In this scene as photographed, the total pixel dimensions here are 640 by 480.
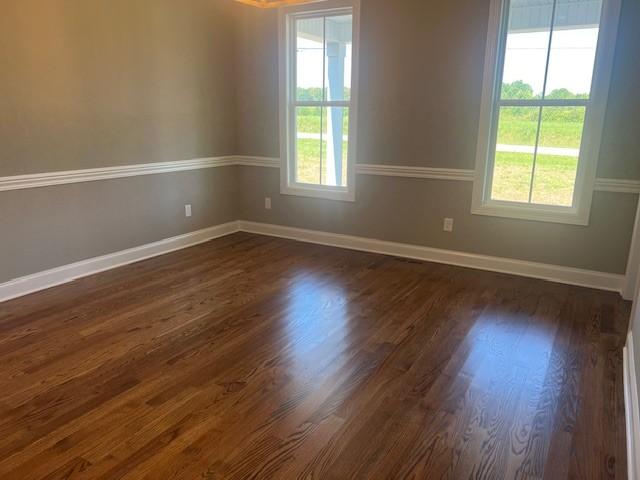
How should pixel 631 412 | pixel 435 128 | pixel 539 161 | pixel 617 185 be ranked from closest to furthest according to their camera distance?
pixel 631 412
pixel 617 185
pixel 539 161
pixel 435 128

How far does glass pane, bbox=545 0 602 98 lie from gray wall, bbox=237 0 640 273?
0.19 m

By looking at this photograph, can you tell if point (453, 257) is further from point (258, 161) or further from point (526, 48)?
point (258, 161)

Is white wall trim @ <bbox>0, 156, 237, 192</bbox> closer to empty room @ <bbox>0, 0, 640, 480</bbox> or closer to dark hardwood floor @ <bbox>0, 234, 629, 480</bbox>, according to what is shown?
empty room @ <bbox>0, 0, 640, 480</bbox>

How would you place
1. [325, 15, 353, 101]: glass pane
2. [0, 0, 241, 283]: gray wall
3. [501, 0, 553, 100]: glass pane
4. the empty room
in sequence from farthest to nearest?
1. [325, 15, 353, 101]: glass pane
2. [501, 0, 553, 100]: glass pane
3. [0, 0, 241, 283]: gray wall
4. the empty room

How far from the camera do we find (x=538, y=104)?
3576mm

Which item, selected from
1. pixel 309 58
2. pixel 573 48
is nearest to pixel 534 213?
pixel 573 48

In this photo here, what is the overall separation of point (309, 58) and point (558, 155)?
8.13 feet

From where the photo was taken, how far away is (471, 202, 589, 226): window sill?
3.57m

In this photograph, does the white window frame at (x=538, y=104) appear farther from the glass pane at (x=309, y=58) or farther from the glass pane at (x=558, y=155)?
the glass pane at (x=309, y=58)

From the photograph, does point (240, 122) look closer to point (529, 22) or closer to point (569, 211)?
point (529, 22)

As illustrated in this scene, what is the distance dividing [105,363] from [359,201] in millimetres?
2789

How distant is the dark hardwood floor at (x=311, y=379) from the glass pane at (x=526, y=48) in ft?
5.13

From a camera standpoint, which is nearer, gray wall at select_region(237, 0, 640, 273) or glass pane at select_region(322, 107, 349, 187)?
gray wall at select_region(237, 0, 640, 273)

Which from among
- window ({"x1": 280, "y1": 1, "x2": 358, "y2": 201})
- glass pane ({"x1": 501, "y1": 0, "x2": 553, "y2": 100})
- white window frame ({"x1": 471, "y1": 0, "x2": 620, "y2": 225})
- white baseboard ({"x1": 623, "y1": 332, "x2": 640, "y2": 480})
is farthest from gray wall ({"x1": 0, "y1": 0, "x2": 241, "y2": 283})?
white baseboard ({"x1": 623, "y1": 332, "x2": 640, "y2": 480})
